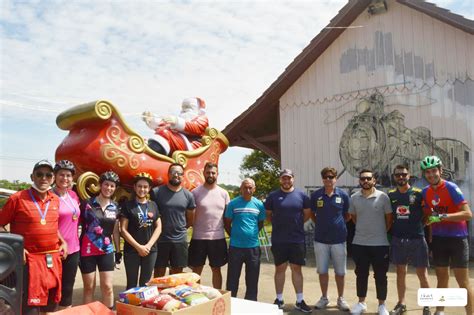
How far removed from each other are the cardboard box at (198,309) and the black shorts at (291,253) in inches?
97.0

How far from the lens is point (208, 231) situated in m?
4.44

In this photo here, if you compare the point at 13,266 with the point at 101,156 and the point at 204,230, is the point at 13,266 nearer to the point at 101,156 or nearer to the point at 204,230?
the point at 204,230

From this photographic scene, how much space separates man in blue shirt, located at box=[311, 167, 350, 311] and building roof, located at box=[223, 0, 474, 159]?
4.47 m

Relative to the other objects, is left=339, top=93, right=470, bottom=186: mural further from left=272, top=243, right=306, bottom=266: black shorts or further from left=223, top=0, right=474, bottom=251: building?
left=272, top=243, right=306, bottom=266: black shorts

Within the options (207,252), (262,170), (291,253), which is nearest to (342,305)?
(291,253)

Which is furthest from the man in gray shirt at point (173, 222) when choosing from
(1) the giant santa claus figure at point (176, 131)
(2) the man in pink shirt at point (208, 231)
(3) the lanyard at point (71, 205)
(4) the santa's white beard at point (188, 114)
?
(4) the santa's white beard at point (188, 114)

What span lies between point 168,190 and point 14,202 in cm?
155

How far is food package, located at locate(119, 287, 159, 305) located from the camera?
2033 mm

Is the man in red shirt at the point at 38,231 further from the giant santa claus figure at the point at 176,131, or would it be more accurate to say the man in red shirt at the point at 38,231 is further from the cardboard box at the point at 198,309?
the giant santa claus figure at the point at 176,131

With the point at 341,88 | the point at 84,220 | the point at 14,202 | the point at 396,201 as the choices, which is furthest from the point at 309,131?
the point at 14,202

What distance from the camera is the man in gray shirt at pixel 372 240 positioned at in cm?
427

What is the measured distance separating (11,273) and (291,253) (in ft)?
10.4

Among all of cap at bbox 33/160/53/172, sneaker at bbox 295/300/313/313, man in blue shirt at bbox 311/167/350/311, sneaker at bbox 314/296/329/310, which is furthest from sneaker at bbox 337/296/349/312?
cap at bbox 33/160/53/172

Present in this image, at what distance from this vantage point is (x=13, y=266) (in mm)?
1864
